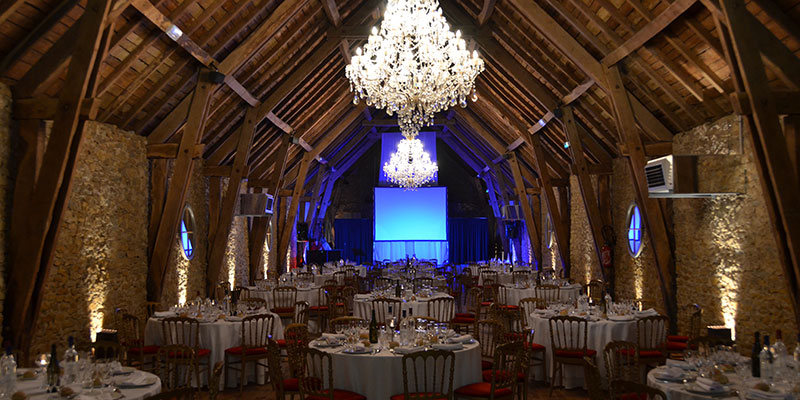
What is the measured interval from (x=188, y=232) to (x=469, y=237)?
53.2 ft

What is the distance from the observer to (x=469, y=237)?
26.1 meters

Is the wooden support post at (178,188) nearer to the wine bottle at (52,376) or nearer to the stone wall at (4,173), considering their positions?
the stone wall at (4,173)

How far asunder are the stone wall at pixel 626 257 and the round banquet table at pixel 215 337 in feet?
22.1

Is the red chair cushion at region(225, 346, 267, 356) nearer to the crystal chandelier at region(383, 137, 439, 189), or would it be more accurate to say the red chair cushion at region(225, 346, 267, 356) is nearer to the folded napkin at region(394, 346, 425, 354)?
the folded napkin at region(394, 346, 425, 354)

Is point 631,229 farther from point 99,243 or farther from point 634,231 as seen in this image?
point 99,243

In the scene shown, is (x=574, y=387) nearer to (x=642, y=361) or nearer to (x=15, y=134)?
(x=642, y=361)

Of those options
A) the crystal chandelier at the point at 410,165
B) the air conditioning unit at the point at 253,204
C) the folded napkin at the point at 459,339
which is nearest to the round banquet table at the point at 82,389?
the folded napkin at the point at 459,339

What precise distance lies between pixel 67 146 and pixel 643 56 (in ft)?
23.3

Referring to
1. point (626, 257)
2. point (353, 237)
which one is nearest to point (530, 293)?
point (626, 257)

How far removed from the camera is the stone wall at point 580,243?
44.6 feet

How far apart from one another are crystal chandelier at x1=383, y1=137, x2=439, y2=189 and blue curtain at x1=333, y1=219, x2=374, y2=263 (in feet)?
30.4

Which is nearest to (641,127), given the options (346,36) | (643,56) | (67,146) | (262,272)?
(643,56)

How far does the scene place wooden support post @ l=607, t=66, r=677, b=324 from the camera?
8.66 m

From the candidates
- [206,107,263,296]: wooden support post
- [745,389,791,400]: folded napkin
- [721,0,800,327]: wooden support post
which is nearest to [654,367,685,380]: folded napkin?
[745,389,791,400]: folded napkin
